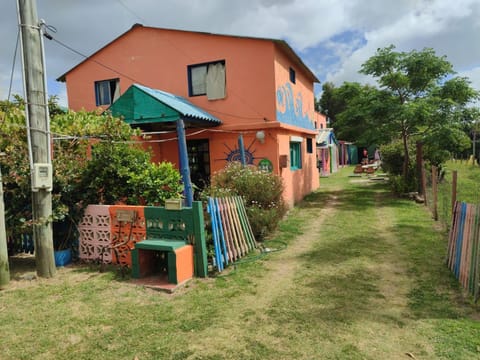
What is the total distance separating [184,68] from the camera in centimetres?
1054

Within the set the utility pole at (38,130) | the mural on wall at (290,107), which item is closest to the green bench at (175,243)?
the utility pole at (38,130)

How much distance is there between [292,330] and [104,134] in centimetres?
523

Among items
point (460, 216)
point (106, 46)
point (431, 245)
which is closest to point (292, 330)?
point (460, 216)

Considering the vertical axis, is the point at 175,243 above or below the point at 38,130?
below

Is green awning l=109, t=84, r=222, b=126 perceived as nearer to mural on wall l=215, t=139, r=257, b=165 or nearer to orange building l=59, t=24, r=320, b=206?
orange building l=59, t=24, r=320, b=206

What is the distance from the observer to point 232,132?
398 inches

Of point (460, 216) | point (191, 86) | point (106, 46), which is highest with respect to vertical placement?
point (106, 46)

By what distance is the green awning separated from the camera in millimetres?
8406

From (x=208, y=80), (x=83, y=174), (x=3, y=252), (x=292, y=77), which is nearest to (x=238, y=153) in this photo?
(x=208, y=80)

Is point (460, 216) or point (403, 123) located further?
point (403, 123)

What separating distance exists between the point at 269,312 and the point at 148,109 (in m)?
6.60

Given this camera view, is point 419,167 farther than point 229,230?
Yes

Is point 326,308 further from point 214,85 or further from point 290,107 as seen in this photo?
point 290,107

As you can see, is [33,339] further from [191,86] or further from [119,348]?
[191,86]
